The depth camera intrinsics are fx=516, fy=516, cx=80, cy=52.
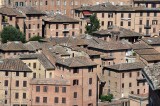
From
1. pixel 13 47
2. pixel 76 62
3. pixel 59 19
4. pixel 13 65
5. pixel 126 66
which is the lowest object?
pixel 126 66

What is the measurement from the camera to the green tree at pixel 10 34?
77500 mm

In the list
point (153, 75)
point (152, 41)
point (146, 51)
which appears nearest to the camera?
point (153, 75)

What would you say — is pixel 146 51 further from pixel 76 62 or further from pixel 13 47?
pixel 13 47

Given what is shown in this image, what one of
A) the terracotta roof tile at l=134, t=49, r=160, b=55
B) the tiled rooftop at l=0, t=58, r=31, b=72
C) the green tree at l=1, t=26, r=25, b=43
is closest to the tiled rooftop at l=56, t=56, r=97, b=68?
the tiled rooftop at l=0, t=58, r=31, b=72

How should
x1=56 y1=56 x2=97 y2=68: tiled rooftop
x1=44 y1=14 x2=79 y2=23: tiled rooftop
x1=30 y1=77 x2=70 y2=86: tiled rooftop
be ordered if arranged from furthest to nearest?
x1=44 y1=14 x2=79 y2=23: tiled rooftop, x1=56 y1=56 x2=97 y2=68: tiled rooftop, x1=30 y1=77 x2=70 y2=86: tiled rooftop

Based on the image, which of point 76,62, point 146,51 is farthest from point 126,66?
point 76,62

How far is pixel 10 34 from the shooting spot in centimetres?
7725

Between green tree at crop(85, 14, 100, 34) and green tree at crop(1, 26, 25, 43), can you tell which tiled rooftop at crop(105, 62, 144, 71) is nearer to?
green tree at crop(1, 26, 25, 43)

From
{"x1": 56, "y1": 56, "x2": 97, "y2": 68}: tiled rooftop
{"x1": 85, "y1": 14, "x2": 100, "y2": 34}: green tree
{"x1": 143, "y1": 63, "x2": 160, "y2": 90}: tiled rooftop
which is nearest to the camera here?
{"x1": 143, "y1": 63, "x2": 160, "y2": 90}: tiled rooftop

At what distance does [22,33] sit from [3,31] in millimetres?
4163

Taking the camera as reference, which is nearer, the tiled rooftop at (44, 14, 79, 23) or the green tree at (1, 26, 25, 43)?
the green tree at (1, 26, 25, 43)

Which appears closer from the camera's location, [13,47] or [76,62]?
[76,62]

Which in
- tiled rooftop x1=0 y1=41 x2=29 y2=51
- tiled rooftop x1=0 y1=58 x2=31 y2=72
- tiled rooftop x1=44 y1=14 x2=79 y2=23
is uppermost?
tiled rooftop x1=44 y1=14 x2=79 y2=23

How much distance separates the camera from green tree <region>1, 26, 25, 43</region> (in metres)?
77.5
